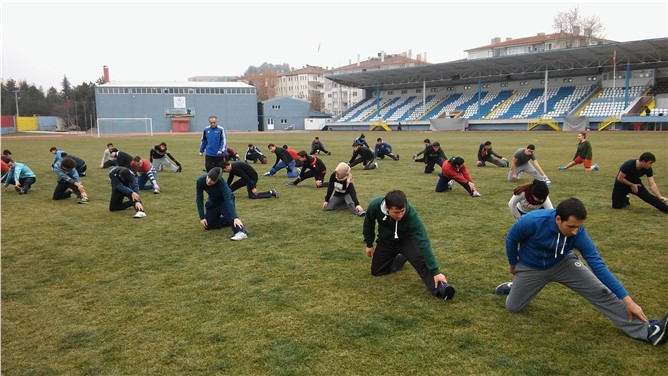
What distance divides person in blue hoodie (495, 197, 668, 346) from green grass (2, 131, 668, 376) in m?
0.19

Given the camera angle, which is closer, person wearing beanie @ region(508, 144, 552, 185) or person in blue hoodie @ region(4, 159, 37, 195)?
person wearing beanie @ region(508, 144, 552, 185)

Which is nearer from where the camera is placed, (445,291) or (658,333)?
(658,333)

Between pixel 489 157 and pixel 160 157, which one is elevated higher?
pixel 160 157

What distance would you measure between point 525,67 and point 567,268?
56.4 metres

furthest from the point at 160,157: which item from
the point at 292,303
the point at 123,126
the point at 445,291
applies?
the point at 123,126

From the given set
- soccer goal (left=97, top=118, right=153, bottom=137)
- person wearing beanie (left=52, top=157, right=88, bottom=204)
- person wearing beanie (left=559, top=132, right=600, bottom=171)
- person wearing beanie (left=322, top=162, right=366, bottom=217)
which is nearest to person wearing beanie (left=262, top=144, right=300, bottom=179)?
person wearing beanie (left=322, top=162, right=366, bottom=217)

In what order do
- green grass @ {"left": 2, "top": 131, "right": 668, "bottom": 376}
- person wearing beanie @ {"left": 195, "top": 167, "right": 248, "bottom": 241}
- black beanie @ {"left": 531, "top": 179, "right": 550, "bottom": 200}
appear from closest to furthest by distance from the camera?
green grass @ {"left": 2, "top": 131, "right": 668, "bottom": 376}
black beanie @ {"left": 531, "top": 179, "right": 550, "bottom": 200}
person wearing beanie @ {"left": 195, "top": 167, "right": 248, "bottom": 241}

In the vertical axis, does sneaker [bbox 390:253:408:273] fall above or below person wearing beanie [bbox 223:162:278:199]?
below

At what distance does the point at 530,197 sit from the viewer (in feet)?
19.5

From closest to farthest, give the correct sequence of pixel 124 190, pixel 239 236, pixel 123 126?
pixel 239 236 < pixel 124 190 < pixel 123 126

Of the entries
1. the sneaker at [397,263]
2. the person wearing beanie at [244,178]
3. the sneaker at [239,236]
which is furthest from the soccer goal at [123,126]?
the sneaker at [397,263]

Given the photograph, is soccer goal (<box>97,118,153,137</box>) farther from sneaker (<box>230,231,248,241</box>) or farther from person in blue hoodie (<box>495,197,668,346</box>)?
person in blue hoodie (<box>495,197,668,346</box>)

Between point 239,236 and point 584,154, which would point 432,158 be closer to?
point 584,154

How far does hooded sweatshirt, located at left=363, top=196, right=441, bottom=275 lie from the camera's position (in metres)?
5.41
